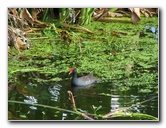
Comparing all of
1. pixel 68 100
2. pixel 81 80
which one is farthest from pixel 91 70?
pixel 68 100

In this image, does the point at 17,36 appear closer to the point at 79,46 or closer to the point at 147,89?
the point at 79,46

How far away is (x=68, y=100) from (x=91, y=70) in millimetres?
223

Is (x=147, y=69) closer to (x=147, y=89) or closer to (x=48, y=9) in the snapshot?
(x=147, y=89)

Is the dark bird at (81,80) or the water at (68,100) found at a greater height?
the dark bird at (81,80)

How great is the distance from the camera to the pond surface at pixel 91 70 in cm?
638

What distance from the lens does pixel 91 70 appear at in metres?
6.47

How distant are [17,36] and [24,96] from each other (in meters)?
0.35

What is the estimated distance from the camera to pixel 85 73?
646cm

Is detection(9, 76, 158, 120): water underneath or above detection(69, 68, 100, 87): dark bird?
underneath

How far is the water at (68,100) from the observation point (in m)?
6.37

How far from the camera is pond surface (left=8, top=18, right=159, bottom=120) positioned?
6383mm

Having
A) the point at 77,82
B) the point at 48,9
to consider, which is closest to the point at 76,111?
the point at 77,82
